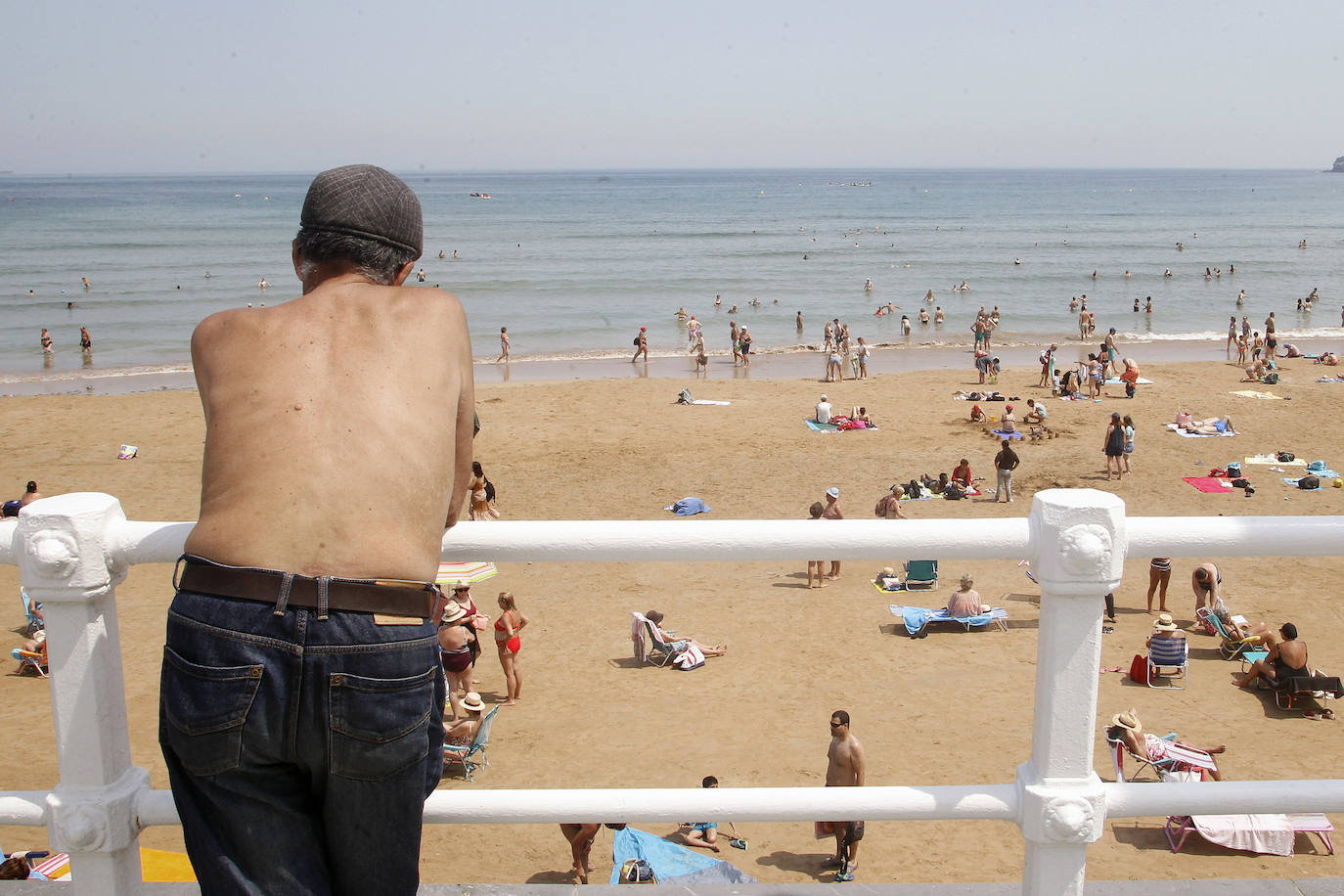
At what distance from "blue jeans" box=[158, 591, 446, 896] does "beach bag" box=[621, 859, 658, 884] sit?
17.3 ft

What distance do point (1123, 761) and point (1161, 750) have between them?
0.70 metres

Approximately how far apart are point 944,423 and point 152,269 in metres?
51.2

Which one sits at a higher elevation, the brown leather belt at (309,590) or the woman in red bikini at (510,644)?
the brown leather belt at (309,590)

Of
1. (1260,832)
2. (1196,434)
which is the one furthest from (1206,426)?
(1260,832)

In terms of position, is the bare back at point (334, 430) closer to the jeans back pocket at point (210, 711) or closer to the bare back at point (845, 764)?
the jeans back pocket at point (210, 711)

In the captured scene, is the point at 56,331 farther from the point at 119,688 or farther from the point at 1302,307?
the point at 1302,307

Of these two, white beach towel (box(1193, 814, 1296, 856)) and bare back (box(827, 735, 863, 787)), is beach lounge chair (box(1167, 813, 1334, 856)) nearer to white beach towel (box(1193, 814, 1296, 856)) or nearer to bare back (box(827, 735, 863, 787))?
white beach towel (box(1193, 814, 1296, 856))

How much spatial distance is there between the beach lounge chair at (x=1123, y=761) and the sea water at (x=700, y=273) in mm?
29008

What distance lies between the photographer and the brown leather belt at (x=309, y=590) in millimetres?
1634

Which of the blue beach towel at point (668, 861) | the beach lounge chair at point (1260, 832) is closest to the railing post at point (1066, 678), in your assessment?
the blue beach towel at point (668, 861)

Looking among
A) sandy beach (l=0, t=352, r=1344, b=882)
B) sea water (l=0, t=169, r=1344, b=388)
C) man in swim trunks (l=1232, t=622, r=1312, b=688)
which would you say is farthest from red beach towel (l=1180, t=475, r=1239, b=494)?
sea water (l=0, t=169, r=1344, b=388)

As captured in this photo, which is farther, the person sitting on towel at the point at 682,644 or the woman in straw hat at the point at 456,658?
the person sitting on towel at the point at 682,644

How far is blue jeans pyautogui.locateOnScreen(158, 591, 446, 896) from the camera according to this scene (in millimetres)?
1619

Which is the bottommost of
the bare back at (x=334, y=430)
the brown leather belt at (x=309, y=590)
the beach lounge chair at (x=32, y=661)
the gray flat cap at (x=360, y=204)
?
the beach lounge chair at (x=32, y=661)
